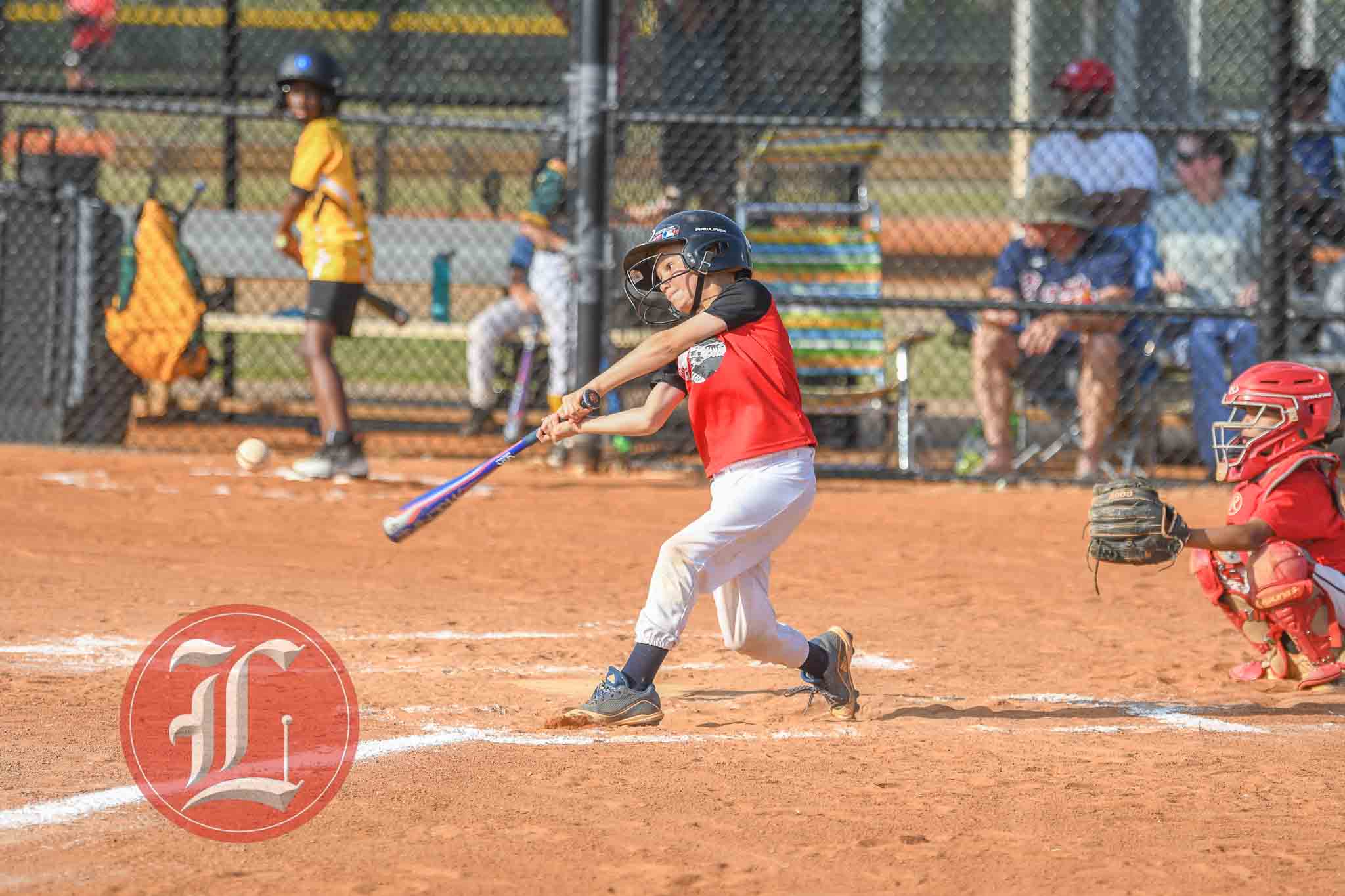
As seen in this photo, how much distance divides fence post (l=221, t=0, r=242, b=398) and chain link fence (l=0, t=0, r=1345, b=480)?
0.02 meters

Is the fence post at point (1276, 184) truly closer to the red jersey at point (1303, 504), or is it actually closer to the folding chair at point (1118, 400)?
the folding chair at point (1118, 400)

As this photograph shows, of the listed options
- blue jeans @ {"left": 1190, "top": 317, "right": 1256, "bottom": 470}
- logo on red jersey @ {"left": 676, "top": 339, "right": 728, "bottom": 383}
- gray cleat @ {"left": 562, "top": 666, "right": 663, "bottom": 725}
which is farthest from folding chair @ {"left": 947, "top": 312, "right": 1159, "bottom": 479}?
gray cleat @ {"left": 562, "top": 666, "right": 663, "bottom": 725}

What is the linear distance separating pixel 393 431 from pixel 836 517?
3.72m

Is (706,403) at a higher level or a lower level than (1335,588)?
higher

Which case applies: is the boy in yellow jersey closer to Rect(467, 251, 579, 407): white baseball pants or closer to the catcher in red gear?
Rect(467, 251, 579, 407): white baseball pants

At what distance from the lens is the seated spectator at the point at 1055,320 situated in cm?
864

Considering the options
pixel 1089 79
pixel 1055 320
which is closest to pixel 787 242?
pixel 1055 320

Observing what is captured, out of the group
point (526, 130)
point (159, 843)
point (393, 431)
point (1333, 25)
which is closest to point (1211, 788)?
point (159, 843)

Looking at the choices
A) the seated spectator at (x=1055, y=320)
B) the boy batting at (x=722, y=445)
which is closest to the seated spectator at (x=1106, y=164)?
the seated spectator at (x=1055, y=320)

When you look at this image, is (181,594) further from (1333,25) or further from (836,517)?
(1333,25)

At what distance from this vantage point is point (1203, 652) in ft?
17.2

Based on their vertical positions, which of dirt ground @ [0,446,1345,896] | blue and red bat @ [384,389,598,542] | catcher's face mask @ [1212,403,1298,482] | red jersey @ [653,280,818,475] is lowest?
dirt ground @ [0,446,1345,896]

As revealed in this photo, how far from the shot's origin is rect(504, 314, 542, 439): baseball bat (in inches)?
389

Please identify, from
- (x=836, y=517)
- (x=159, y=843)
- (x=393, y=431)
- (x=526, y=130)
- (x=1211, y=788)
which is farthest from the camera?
(x=393, y=431)
